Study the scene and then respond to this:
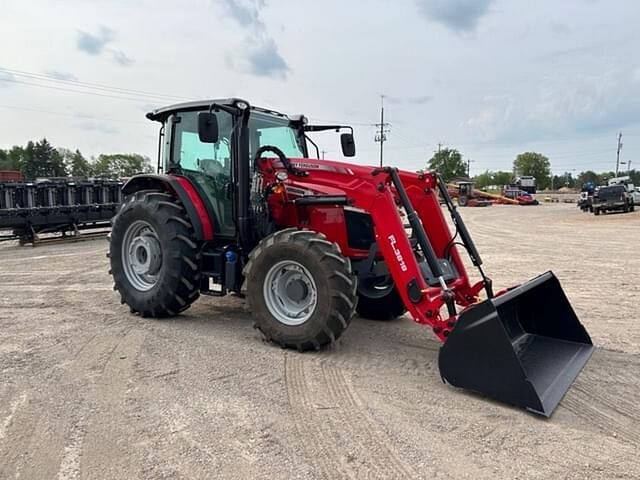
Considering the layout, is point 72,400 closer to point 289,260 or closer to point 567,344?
point 289,260

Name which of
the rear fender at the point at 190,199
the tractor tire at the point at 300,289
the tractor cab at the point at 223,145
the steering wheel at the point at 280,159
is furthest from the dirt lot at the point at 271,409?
the steering wheel at the point at 280,159

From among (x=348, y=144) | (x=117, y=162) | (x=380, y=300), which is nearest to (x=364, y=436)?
(x=380, y=300)

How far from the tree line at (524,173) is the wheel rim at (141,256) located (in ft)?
258

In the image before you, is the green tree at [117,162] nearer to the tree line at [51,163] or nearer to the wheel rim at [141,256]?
the tree line at [51,163]

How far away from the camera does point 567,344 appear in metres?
4.46

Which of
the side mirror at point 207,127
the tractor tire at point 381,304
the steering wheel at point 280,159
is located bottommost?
the tractor tire at point 381,304

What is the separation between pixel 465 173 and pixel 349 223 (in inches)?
3758

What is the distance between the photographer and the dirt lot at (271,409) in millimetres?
2854

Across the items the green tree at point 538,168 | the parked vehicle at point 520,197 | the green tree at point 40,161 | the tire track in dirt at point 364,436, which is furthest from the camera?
the green tree at point 538,168

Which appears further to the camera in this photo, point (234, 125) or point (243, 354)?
point (234, 125)

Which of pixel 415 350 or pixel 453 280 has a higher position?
pixel 453 280

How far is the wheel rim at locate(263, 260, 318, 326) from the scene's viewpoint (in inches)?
186

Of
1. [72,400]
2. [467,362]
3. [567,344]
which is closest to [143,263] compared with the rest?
[72,400]

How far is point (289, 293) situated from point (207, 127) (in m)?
1.76
